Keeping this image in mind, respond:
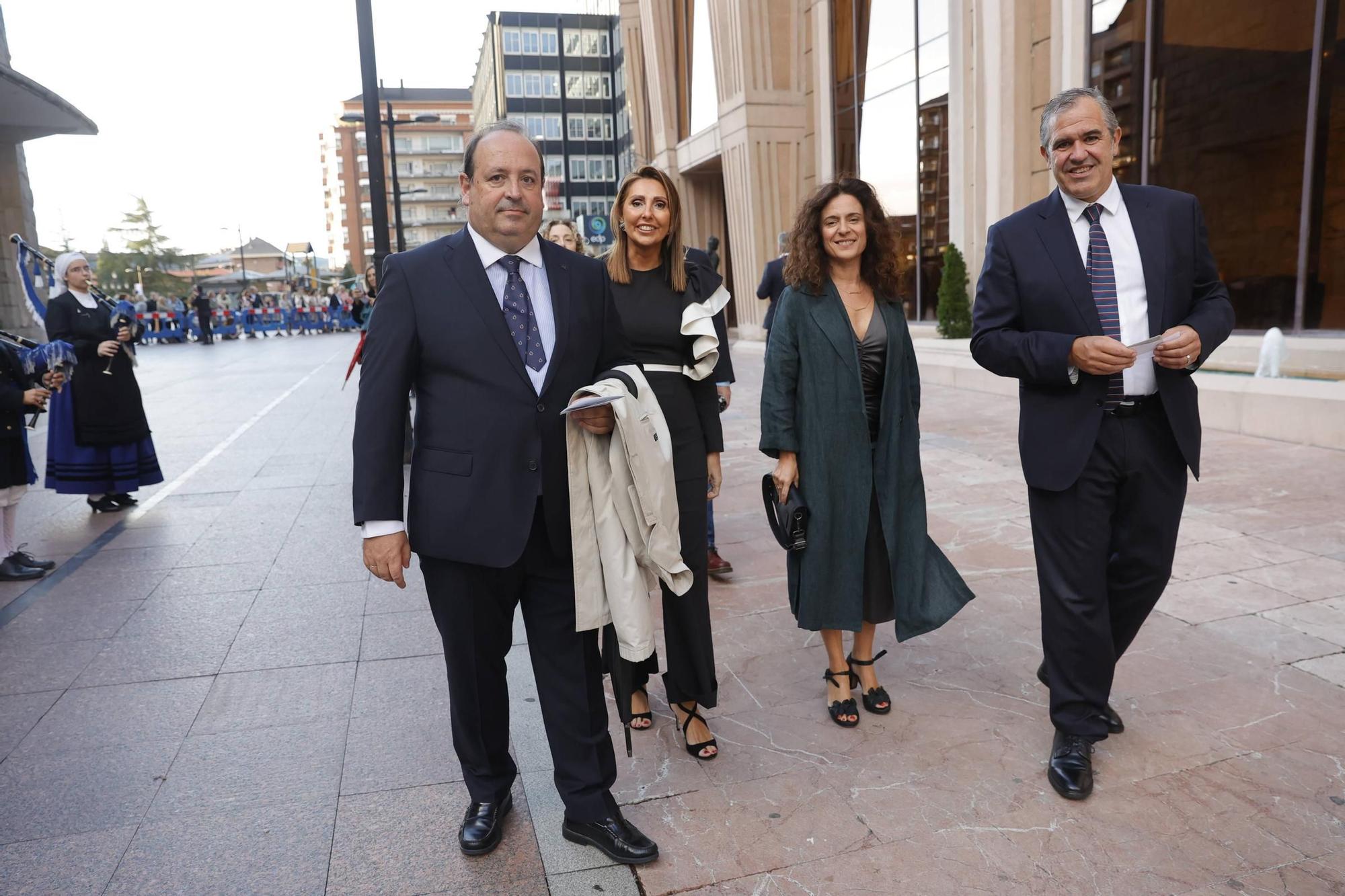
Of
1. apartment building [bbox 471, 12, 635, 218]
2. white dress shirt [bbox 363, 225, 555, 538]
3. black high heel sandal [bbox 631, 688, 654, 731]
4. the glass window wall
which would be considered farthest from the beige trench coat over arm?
apartment building [bbox 471, 12, 635, 218]

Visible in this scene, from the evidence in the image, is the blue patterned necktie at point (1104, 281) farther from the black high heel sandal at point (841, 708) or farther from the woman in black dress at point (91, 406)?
the woman in black dress at point (91, 406)

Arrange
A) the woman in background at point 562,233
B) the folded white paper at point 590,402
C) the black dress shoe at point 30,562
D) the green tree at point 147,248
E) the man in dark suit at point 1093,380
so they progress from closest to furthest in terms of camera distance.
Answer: the folded white paper at point 590,402 < the man in dark suit at point 1093,380 < the woman in background at point 562,233 < the black dress shoe at point 30,562 < the green tree at point 147,248

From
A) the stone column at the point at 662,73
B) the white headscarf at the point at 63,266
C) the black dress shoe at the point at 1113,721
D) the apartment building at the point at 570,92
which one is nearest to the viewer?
the black dress shoe at the point at 1113,721

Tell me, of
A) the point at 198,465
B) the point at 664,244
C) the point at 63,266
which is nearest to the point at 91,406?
the point at 63,266

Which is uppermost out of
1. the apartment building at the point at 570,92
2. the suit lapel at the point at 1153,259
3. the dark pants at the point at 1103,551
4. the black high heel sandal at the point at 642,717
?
the apartment building at the point at 570,92

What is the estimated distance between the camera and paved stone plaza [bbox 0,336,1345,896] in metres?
2.55

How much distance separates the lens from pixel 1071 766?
9.37ft

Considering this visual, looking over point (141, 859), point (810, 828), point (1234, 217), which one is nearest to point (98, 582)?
point (141, 859)

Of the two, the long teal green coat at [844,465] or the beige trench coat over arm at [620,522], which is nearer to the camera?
the beige trench coat over arm at [620,522]

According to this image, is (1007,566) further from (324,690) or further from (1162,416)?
(324,690)

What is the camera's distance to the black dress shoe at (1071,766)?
2.81 metres

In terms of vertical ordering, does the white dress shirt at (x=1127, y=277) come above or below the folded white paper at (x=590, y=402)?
above

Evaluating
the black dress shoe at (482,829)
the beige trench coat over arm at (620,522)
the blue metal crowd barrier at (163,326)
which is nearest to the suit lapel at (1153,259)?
the beige trench coat over arm at (620,522)

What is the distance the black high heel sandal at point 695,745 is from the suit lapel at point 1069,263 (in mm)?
1800
